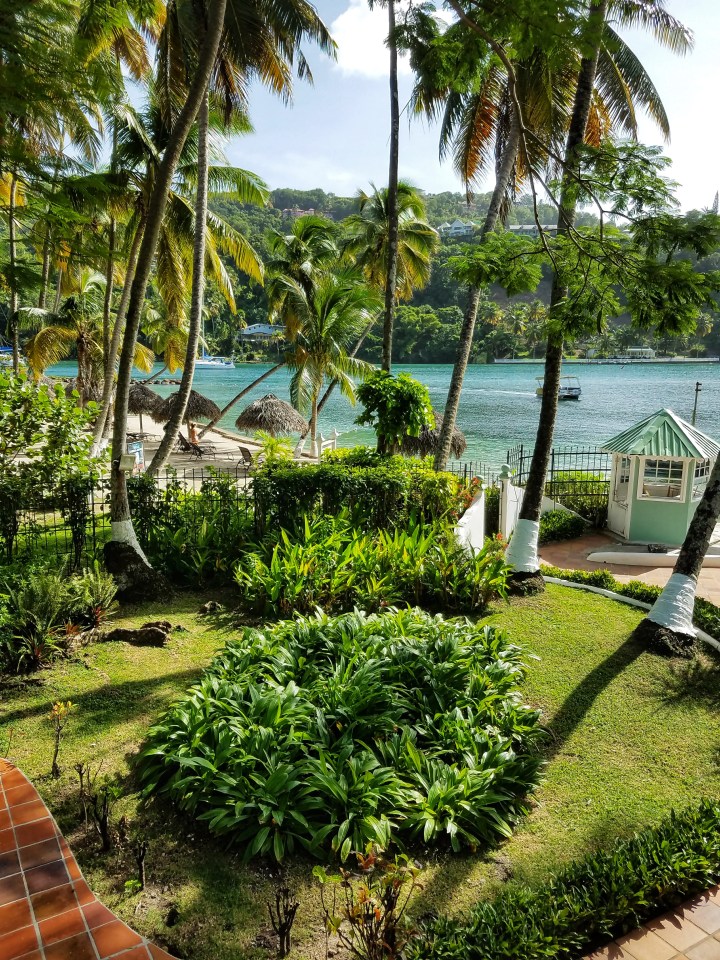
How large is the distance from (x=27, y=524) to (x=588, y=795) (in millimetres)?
6955

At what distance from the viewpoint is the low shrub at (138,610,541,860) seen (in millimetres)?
3658

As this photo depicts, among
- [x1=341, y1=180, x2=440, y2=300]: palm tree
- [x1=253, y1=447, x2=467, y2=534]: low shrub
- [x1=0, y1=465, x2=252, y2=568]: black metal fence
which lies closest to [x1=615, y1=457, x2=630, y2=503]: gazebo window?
[x1=253, y1=447, x2=467, y2=534]: low shrub

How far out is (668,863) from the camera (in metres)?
3.45

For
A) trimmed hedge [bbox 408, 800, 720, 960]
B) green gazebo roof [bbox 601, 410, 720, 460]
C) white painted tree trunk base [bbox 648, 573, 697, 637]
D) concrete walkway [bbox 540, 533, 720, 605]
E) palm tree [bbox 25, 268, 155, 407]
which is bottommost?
concrete walkway [bbox 540, 533, 720, 605]

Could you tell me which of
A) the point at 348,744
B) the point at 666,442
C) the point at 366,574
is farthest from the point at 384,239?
the point at 348,744

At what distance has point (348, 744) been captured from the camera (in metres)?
4.07

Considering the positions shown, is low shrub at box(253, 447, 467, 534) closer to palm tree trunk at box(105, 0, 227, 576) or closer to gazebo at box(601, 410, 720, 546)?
palm tree trunk at box(105, 0, 227, 576)

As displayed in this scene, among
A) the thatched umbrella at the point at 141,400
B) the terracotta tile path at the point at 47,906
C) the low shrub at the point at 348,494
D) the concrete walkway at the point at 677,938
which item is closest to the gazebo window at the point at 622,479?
the low shrub at the point at 348,494

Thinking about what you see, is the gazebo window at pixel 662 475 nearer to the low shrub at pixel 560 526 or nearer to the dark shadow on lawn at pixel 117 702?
the low shrub at pixel 560 526

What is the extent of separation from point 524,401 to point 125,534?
60.2 metres

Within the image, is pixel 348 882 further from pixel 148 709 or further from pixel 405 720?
→ pixel 148 709

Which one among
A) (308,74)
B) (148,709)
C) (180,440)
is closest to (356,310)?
(308,74)

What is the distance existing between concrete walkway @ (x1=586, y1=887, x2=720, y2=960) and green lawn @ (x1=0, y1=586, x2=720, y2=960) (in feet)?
1.66

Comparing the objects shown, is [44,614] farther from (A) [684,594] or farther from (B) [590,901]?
(A) [684,594]
